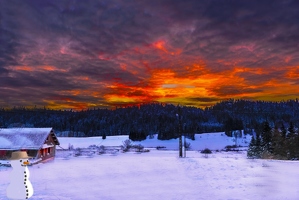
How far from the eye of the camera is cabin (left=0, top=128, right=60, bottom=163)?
1332 inches

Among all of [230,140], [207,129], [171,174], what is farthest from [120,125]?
[171,174]

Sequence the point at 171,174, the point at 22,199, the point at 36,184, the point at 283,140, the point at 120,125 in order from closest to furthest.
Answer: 1. the point at 22,199
2. the point at 36,184
3. the point at 171,174
4. the point at 283,140
5. the point at 120,125

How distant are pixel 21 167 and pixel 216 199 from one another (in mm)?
8881

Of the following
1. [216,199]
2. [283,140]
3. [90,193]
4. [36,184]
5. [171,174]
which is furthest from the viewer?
[283,140]

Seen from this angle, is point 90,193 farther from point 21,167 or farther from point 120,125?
point 120,125

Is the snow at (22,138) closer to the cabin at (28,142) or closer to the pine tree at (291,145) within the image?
the cabin at (28,142)

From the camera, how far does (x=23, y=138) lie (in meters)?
35.5

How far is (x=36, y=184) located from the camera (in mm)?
17062

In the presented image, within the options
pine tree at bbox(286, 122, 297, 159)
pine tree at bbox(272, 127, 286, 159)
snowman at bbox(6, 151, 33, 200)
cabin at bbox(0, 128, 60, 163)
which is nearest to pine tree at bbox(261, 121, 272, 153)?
pine tree at bbox(272, 127, 286, 159)

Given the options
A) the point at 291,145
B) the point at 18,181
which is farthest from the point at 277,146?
the point at 18,181

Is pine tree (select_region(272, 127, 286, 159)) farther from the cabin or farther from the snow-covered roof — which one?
the snow-covered roof

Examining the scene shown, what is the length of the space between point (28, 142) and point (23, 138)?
1.38 m

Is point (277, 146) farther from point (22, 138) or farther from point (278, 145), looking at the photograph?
point (22, 138)

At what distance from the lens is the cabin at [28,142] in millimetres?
33844
